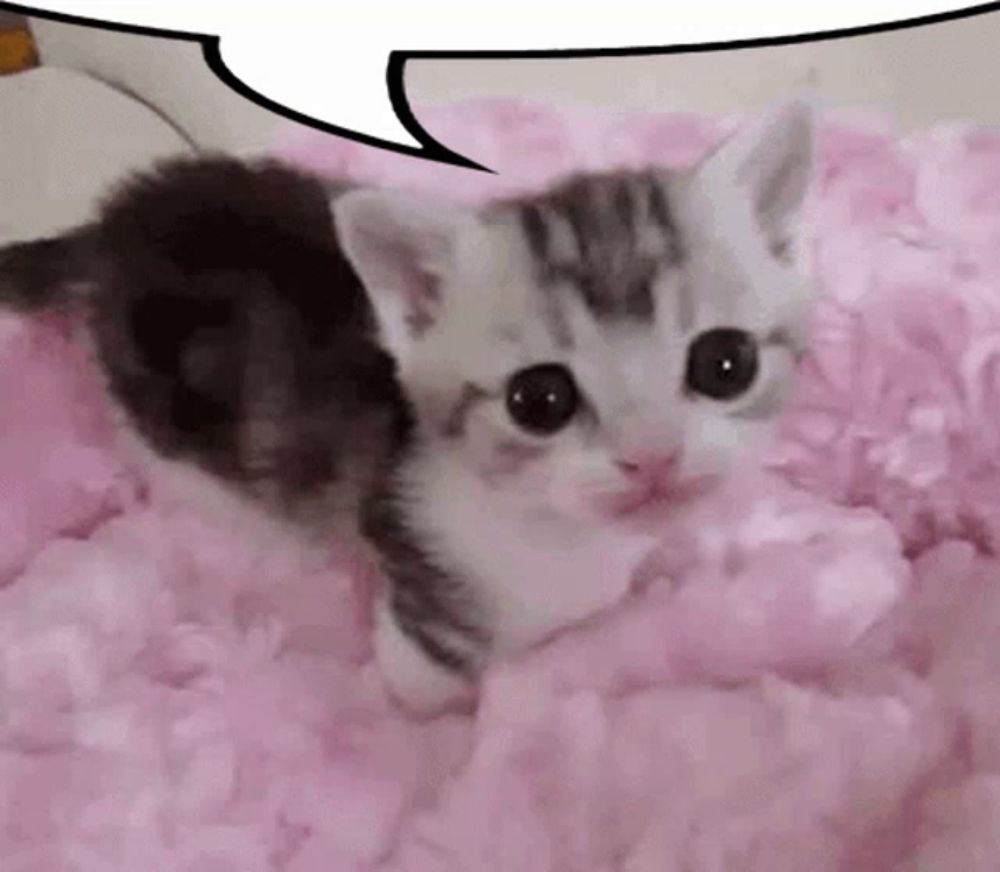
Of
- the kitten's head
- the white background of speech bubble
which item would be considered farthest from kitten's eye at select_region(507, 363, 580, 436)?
the white background of speech bubble

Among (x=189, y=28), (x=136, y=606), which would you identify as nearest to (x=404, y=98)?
(x=189, y=28)

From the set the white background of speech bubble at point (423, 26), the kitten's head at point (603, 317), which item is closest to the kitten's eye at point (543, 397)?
the kitten's head at point (603, 317)

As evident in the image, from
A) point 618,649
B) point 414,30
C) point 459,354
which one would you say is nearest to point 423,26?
point 414,30

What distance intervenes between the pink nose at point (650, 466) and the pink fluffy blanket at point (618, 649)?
0.04m

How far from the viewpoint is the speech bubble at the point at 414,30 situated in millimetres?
597

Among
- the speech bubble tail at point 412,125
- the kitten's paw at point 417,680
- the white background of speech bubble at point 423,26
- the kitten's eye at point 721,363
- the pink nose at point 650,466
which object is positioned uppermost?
the white background of speech bubble at point 423,26

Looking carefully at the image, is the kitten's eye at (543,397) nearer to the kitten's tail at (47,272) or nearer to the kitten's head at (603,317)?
the kitten's head at (603,317)

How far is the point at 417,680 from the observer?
0.63 meters

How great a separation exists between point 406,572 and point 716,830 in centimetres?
14

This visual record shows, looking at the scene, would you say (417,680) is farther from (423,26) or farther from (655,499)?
(423,26)

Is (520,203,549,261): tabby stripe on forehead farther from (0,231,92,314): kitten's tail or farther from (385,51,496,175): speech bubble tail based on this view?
(0,231,92,314): kitten's tail

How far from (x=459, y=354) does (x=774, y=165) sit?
0.38 feet

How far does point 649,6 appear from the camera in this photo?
596 mm

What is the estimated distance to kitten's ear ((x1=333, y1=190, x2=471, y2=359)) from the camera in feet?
1.90
